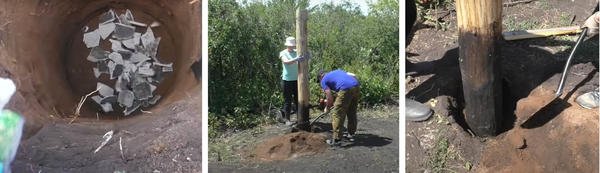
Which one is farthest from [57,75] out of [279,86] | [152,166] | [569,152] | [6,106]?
[569,152]

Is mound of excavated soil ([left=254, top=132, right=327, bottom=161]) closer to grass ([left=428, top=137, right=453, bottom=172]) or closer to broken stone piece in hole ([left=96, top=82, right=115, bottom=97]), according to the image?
grass ([left=428, top=137, right=453, bottom=172])

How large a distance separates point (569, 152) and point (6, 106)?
13.3 ft

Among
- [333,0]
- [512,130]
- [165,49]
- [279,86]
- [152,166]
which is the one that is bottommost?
[152,166]

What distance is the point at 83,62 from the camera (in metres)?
4.79

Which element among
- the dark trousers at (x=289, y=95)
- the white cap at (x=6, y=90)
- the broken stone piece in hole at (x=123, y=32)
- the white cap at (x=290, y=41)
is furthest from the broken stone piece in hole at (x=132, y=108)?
the white cap at (x=290, y=41)

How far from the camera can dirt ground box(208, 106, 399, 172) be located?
13.8 feet

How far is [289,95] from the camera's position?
440 centimetres

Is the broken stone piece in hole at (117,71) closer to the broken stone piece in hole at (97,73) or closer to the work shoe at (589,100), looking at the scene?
the broken stone piece in hole at (97,73)

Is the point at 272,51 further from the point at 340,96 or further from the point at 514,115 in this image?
the point at 514,115

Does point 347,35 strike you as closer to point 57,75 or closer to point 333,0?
point 333,0

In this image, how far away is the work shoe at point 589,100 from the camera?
12.4 feet

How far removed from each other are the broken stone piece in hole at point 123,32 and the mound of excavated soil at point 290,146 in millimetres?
1475

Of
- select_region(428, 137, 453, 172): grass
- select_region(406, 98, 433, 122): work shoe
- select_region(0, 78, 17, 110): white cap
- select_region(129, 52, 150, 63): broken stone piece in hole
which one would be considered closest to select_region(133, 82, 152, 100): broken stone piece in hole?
select_region(129, 52, 150, 63): broken stone piece in hole

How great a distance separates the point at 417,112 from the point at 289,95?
39.8 inches
